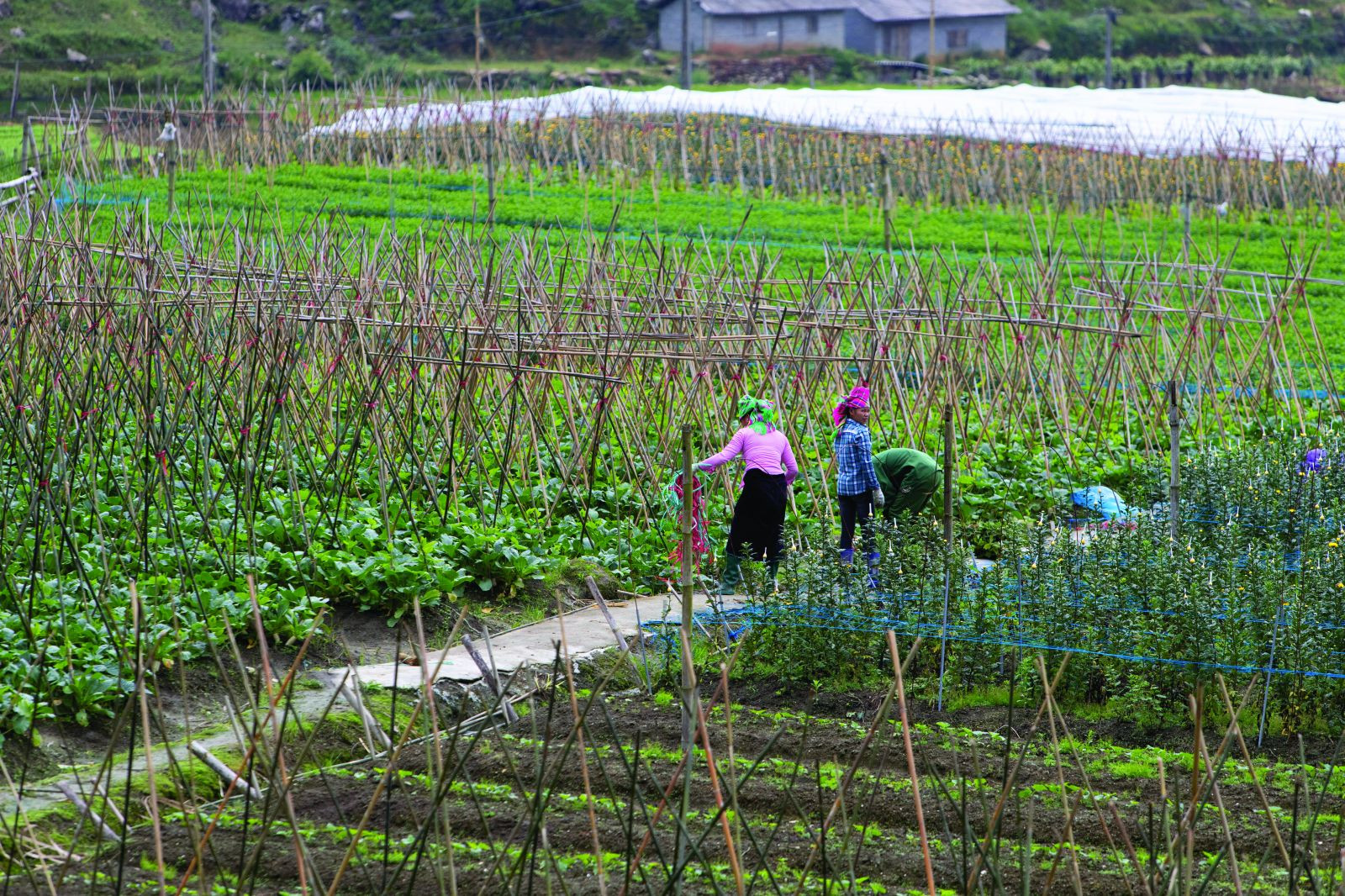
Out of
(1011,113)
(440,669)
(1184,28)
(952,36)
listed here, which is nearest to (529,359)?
(440,669)

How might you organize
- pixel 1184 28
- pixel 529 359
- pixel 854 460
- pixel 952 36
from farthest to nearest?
1. pixel 1184 28
2. pixel 952 36
3. pixel 529 359
4. pixel 854 460

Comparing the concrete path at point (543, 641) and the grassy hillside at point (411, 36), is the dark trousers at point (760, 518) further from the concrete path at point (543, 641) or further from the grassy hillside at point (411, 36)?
the grassy hillside at point (411, 36)

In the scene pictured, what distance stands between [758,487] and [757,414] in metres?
0.33

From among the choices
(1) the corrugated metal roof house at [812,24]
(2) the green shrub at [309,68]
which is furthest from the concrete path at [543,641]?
(1) the corrugated metal roof house at [812,24]

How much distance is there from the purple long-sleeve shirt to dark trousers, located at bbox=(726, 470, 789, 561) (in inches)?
1.5

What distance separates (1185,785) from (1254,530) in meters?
2.98

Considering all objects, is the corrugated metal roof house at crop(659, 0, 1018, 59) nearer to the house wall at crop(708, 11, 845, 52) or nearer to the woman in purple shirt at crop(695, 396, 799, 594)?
the house wall at crop(708, 11, 845, 52)

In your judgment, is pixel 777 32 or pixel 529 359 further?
pixel 777 32

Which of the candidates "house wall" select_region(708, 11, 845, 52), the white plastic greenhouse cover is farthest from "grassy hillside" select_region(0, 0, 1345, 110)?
the white plastic greenhouse cover

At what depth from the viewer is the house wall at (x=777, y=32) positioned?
4250 centimetres

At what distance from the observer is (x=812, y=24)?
142ft

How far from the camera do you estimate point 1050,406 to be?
10.0m

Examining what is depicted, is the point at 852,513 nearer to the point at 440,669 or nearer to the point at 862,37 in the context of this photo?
the point at 440,669

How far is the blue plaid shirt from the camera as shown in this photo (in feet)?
24.0
